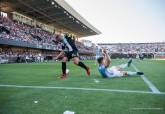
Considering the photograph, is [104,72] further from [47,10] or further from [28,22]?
[28,22]

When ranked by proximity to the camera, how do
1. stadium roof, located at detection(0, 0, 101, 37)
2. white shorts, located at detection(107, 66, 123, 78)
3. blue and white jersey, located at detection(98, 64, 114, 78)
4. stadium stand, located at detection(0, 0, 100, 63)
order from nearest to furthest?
blue and white jersey, located at detection(98, 64, 114, 78) < white shorts, located at detection(107, 66, 123, 78) < stadium stand, located at detection(0, 0, 100, 63) < stadium roof, located at detection(0, 0, 101, 37)

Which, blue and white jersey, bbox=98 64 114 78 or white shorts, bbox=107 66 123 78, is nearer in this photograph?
blue and white jersey, bbox=98 64 114 78

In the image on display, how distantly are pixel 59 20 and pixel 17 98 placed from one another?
197 feet

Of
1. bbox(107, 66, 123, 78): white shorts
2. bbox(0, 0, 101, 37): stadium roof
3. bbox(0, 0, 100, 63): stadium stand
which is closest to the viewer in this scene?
bbox(107, 66, 123, 78): white shorts

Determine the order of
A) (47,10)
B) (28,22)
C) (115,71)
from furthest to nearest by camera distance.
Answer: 1. (28,22)
2. (47,10)
3. (115,71)

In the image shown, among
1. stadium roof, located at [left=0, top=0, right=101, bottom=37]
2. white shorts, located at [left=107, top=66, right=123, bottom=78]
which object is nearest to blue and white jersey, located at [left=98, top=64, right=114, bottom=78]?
white shorts, located at [left=107, top=66, right=123, bottom=78]

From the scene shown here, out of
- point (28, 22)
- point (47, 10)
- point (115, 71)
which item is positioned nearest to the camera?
point (115, 71)

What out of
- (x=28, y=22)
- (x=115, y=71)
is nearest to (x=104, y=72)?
(x=115, y=71)

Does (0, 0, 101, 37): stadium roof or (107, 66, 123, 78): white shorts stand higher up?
(0, 0, 101, 37): stadium roof

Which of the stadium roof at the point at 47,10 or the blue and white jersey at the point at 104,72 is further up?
the stadium roof at the point at 47,10

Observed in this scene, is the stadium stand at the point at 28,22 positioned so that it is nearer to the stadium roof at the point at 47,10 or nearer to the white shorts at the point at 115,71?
the stadium roof at the point at 47,10

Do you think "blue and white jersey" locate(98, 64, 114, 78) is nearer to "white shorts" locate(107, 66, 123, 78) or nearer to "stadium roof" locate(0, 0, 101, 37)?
"white shorts" locate(107, 66, 123, 78)

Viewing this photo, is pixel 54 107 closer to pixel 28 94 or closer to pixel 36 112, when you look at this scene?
pixel 36 112

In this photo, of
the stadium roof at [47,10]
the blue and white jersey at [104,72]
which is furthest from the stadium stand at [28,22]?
the blue and white jersey at [104,72]
